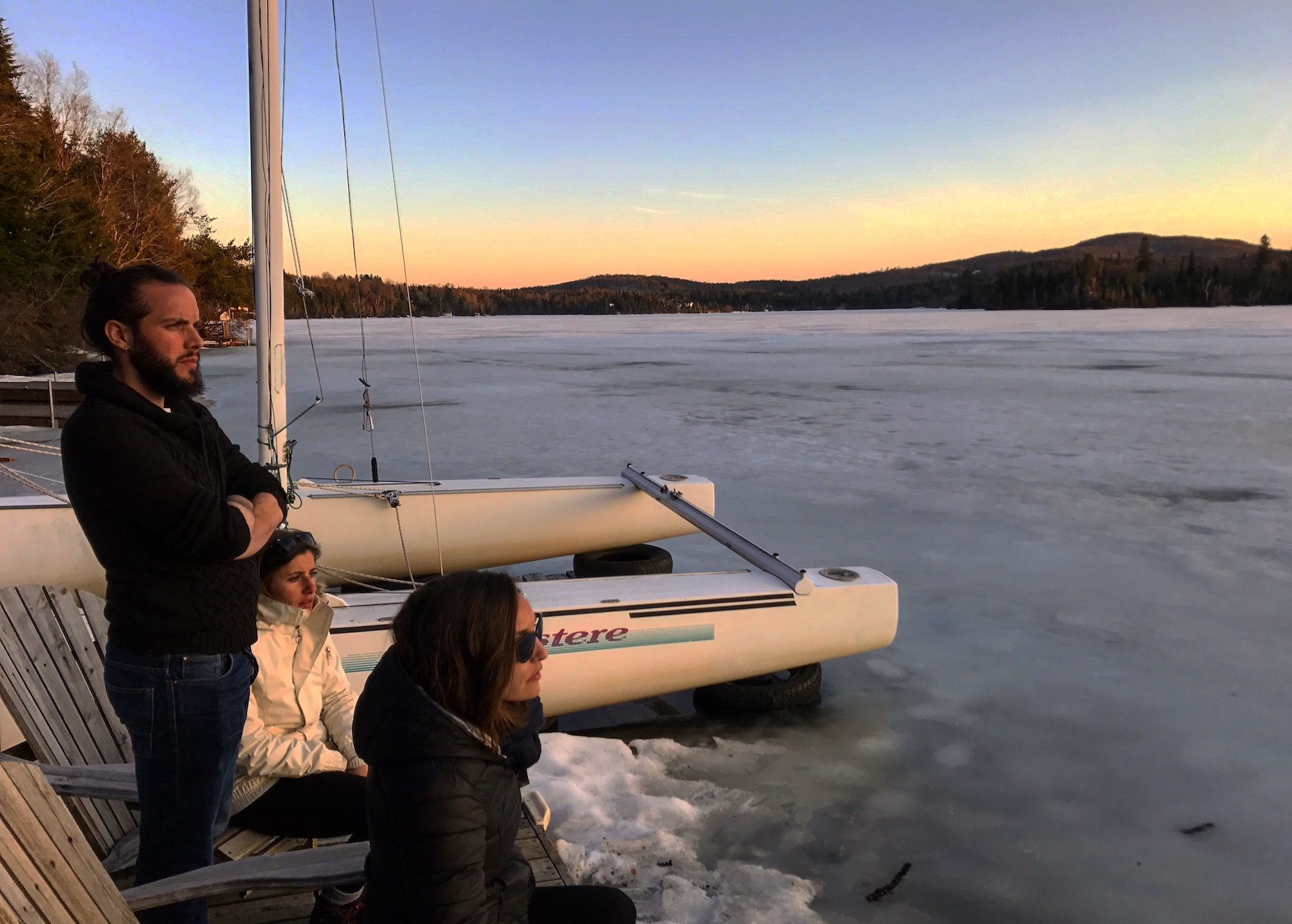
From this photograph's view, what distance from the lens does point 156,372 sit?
1602mm

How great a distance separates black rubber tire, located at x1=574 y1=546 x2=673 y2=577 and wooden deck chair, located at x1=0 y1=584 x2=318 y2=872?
3.50 m

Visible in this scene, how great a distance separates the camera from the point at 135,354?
5.20 feet

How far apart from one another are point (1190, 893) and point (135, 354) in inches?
130

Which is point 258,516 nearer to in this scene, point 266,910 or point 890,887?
point 266,910

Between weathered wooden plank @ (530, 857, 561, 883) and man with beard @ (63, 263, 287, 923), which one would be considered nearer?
man with beard @ (63, 263, 287, 923)

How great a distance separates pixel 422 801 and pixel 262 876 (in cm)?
65

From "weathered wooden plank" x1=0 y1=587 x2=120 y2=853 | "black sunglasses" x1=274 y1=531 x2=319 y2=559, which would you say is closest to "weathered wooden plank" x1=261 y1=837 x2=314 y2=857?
"weathered wooden plank" x1=0 y1=587 x2=120 y2=853

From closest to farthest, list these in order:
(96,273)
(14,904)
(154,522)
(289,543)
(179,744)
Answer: (14,904), (154,522), (179,744), (96,273), (289,543)

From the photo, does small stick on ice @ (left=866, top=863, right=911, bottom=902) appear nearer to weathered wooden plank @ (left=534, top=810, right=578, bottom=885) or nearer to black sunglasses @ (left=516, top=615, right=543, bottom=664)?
weathered wooden plank @ (left=534, top=810, right=578, bottom=885)

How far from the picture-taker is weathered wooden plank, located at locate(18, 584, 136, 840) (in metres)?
2.37

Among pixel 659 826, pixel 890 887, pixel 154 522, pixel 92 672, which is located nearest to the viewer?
pixel 154 522

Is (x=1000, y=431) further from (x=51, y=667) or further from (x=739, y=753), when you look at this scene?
(x=51, y=667)

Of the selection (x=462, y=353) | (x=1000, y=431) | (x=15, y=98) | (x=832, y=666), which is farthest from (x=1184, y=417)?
(x=15, y=98)

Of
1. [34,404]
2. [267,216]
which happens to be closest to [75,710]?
[267,216]
